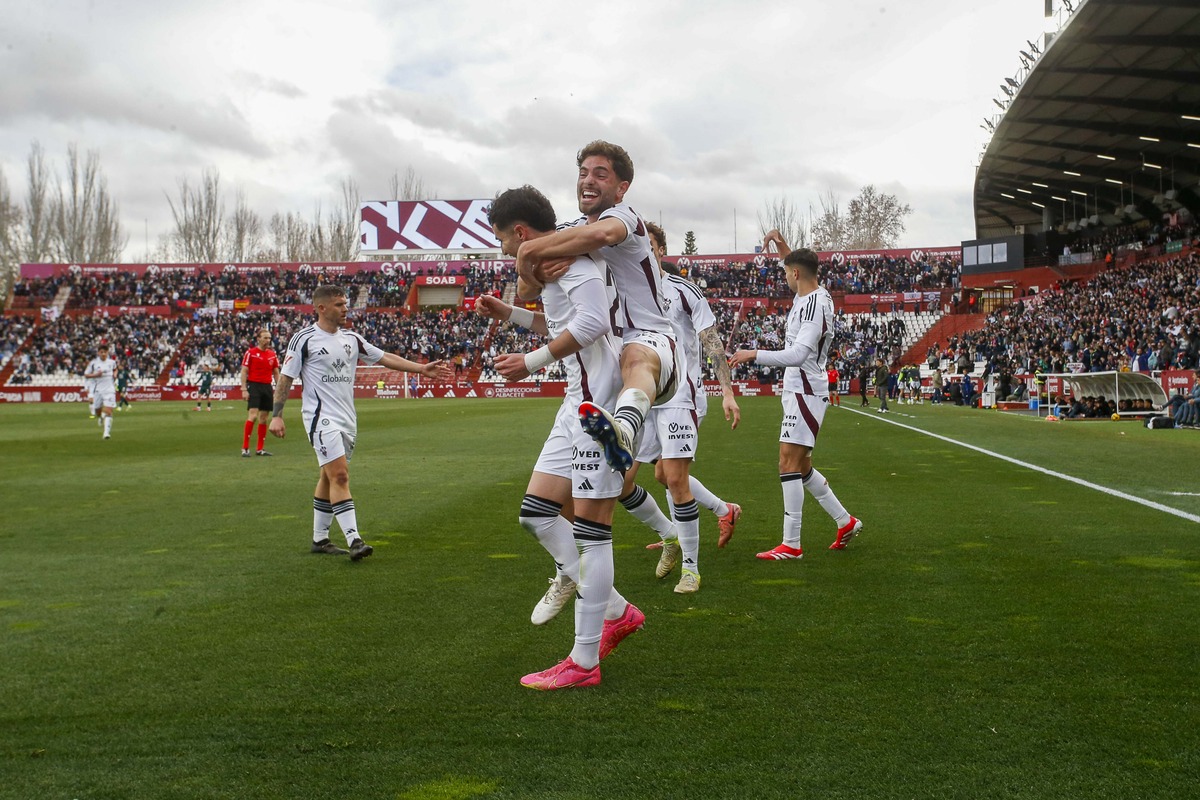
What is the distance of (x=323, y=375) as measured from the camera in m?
Answer: 7.74

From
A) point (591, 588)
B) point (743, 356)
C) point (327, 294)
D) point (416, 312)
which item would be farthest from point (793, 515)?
point (416, 312)

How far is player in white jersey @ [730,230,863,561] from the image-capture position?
22.3 feet


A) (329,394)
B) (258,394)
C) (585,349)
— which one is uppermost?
(585,349)

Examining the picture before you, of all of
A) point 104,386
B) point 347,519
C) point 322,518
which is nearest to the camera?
point 347,519

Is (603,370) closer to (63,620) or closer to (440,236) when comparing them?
(63,620)

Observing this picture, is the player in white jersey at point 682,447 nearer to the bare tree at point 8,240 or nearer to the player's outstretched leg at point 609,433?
the player's outstretched leg at point 609,433

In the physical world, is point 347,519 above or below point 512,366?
below

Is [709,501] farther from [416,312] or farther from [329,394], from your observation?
[416,312]

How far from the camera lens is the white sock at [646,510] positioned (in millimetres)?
5953

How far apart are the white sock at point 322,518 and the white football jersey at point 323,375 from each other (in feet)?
1.91

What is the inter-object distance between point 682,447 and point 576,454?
2355mm

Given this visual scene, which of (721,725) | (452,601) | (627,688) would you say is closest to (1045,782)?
(721,725)

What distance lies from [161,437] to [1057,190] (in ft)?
159

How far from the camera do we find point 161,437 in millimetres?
22141
